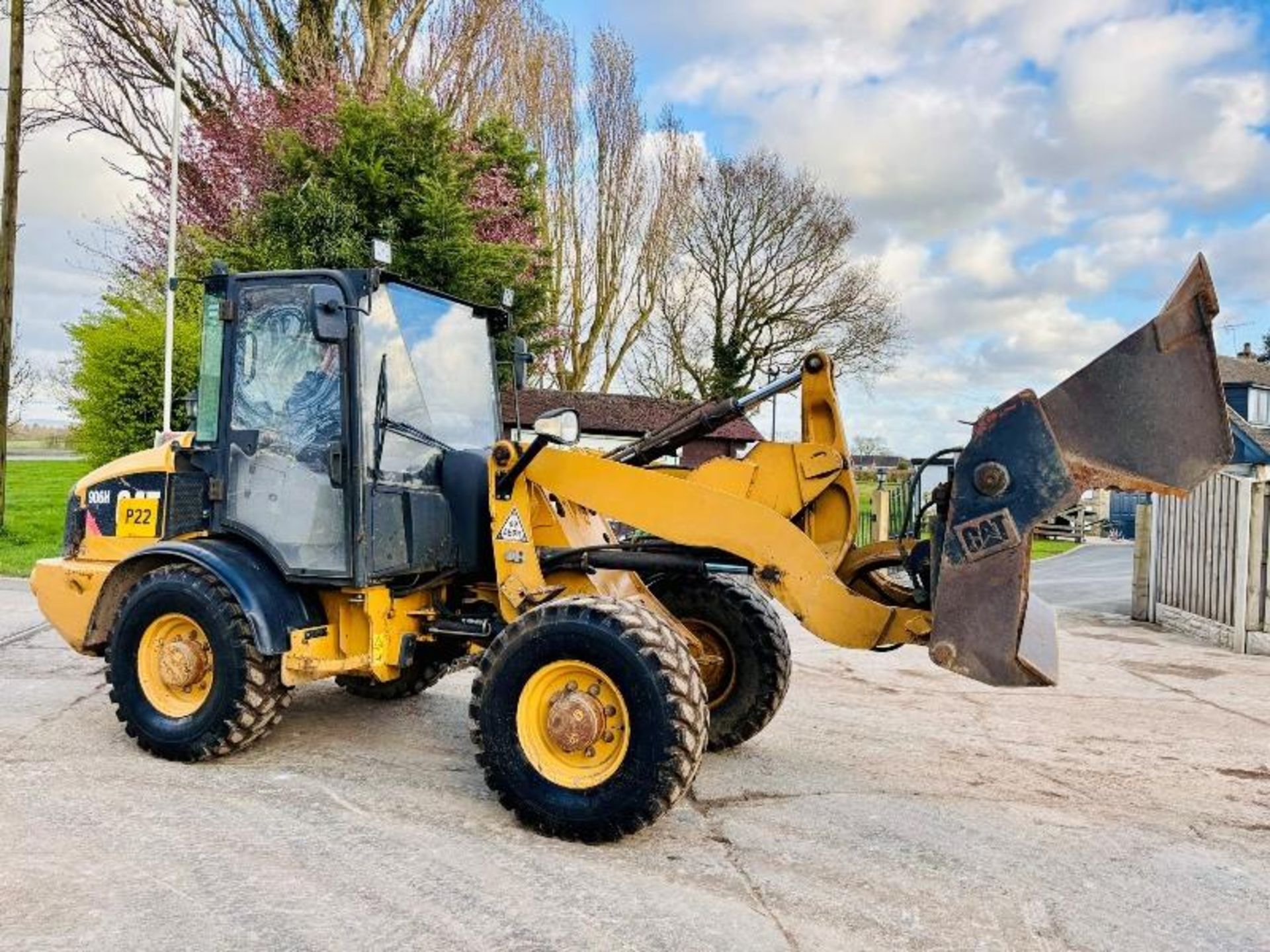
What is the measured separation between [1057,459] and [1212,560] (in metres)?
8.41

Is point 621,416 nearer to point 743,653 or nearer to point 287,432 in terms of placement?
point 743,653

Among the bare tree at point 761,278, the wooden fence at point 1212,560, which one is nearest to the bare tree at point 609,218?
the bare tree at point 761,278

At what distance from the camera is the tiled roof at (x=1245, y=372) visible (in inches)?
1635

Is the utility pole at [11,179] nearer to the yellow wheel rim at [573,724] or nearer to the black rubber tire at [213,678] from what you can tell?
the black rubber tire at [213,678]

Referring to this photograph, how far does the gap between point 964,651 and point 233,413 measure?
366 centimetres

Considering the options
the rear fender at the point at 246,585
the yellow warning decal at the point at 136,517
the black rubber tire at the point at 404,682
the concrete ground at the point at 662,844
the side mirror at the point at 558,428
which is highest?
the side mirror at the point at 558,428

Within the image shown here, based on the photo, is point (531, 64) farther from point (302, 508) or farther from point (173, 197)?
point (302, 508)

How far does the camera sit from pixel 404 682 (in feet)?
21.2

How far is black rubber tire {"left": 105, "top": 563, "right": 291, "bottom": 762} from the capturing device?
196 inches

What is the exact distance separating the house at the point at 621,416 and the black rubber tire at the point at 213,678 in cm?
1678

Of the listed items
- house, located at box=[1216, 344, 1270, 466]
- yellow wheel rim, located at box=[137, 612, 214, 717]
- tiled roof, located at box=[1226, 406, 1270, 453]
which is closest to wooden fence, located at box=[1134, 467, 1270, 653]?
tiled roof, located at box=[1226, 406, 1270, 453]

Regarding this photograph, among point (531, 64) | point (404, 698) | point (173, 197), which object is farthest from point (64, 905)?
point (531, 64)

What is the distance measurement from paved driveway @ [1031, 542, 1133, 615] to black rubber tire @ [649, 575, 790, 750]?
6257 millimetres

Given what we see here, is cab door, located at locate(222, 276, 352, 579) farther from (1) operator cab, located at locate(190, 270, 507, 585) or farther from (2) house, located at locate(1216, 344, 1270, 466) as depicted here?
(2) house, located at locate(1216, 344, 1270, 466)
